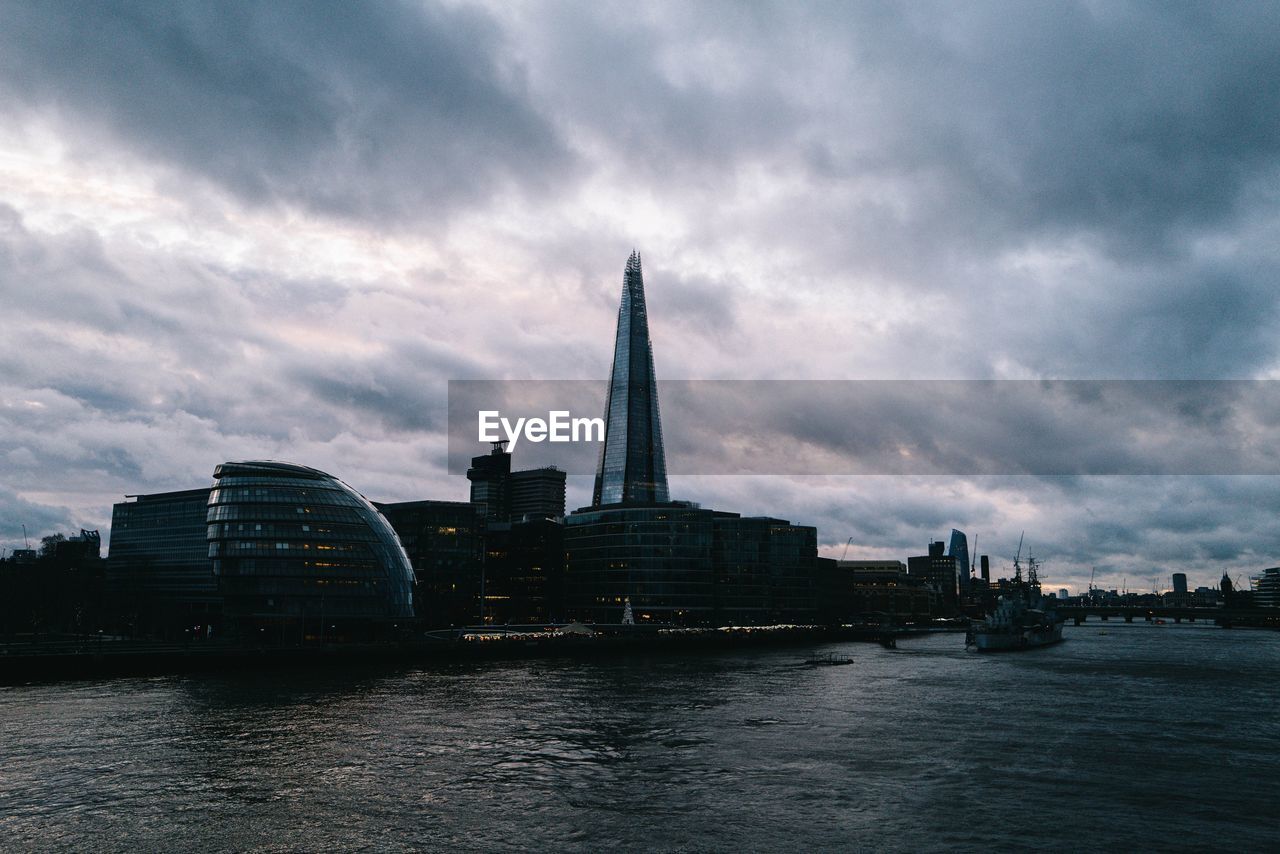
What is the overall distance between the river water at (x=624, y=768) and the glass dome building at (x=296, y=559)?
1980 inches

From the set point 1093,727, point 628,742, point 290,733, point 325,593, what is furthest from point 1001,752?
point 325,593

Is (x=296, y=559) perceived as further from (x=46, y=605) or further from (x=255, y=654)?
(x=46, y=605)

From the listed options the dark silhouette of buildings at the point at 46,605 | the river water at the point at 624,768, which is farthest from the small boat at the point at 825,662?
the dark silhouette of buildings at the point at 46,605

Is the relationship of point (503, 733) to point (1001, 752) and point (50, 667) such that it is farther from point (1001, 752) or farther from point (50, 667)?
point (50, 667)

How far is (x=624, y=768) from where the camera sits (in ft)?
198

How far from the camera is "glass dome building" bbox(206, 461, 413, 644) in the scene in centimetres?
15788

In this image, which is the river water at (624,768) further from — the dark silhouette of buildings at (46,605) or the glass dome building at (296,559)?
the dark silhouette of buildings at (46,605)

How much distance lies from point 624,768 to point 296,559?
118 m

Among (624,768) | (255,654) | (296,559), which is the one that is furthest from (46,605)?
(624,768)

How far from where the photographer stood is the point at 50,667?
110 m

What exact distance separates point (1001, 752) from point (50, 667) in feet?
365

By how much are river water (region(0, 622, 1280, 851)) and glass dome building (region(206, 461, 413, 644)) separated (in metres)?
50.3

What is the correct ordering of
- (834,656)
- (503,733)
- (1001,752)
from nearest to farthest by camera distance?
(1001,752) < (503,733) < (834,656)

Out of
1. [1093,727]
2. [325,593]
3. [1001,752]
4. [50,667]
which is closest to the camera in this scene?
[1001,752]
